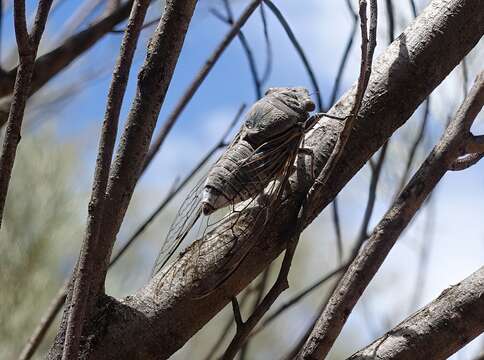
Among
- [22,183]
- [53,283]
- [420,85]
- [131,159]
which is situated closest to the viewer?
[131,159]

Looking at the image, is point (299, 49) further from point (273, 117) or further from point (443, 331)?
point (443, 331)

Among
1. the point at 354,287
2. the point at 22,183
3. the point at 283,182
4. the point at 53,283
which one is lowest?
the point at 354,287

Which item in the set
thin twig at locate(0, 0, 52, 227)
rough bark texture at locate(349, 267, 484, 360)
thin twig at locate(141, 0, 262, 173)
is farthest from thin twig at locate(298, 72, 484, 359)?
thin twig at locate(141, 0, 262, 173)

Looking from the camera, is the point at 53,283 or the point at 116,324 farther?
the point at 53,283

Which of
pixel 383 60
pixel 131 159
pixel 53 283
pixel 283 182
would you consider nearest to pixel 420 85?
pixel 383 60

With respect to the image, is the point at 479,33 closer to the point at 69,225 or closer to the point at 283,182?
the point at 283,182

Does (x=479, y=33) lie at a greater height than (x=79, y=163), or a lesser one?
lesser

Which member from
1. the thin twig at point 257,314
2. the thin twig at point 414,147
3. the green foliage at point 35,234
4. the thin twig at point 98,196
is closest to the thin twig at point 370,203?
the thin twig at point 414,147

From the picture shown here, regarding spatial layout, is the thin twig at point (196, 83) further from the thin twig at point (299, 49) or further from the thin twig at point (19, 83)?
the thin twig at point (19, 83)
